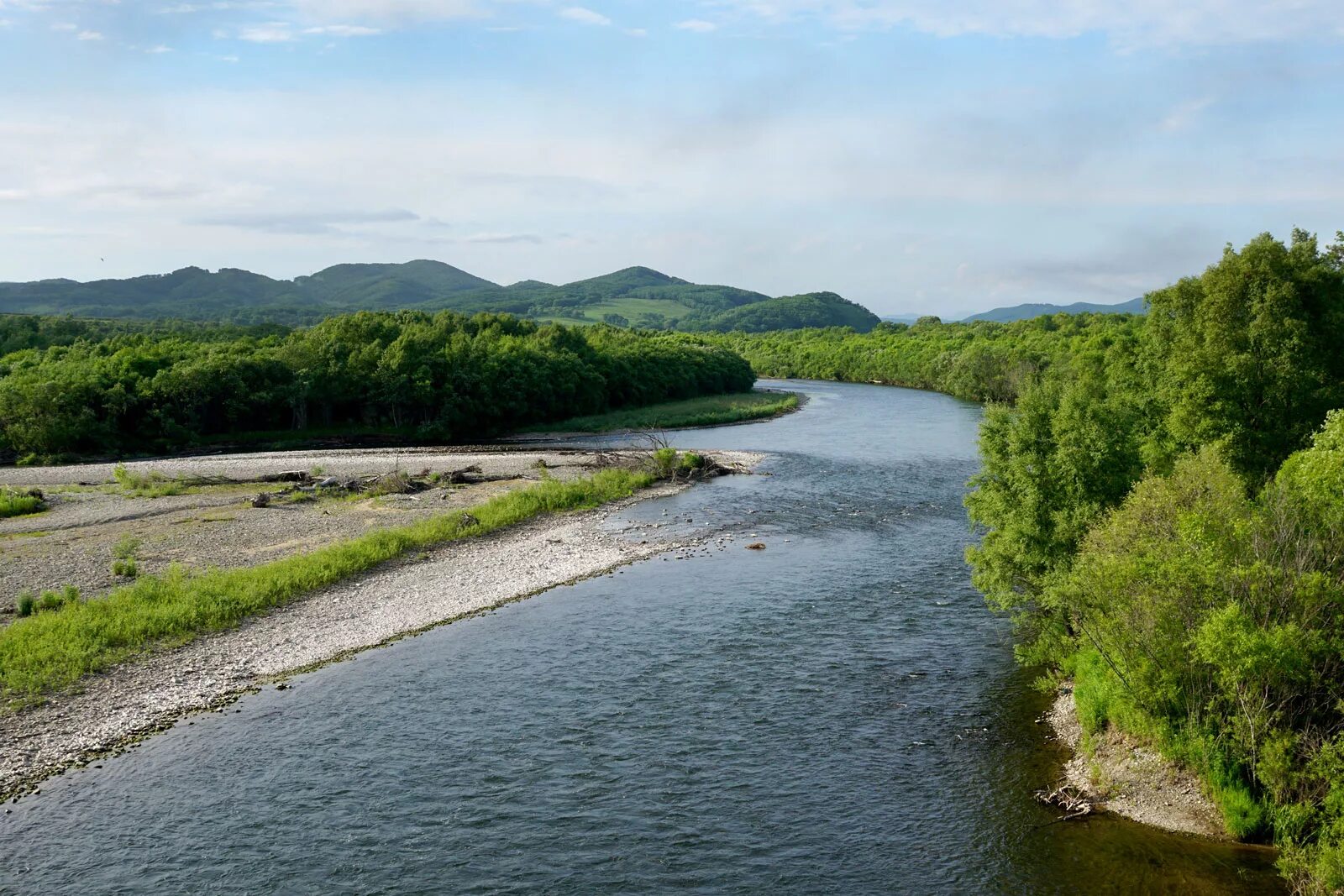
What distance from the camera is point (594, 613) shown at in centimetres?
3688

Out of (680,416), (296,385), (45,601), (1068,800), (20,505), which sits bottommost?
(1068,800)

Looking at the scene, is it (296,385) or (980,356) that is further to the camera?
(980,356)

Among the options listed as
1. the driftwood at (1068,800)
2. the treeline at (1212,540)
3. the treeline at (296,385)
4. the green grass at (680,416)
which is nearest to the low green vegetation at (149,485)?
the treeline at (296,385)

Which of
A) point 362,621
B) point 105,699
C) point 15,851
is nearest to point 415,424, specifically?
point 362,621

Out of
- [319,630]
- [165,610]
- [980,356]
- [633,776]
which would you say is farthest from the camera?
[980,356]

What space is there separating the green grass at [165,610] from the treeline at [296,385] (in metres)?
50.4

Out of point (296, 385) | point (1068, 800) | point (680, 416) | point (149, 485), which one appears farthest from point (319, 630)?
point (680, 416)

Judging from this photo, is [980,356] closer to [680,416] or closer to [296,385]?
[680,416]

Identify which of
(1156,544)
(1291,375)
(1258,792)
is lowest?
(1258,792)

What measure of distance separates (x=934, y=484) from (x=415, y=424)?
6104cm

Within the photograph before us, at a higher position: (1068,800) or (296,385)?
(296,385)

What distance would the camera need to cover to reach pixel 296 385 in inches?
3716

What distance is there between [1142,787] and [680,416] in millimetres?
98931

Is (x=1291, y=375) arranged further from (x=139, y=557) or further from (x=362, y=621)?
(x=139, y=557)
